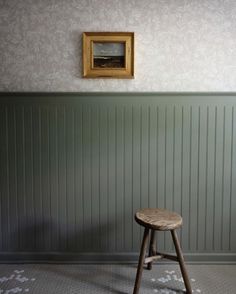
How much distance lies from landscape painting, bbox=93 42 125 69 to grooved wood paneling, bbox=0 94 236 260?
0.79 feet

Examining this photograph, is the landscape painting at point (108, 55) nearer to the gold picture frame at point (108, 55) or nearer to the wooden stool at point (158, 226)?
the gold picture frame at point (108, 55)

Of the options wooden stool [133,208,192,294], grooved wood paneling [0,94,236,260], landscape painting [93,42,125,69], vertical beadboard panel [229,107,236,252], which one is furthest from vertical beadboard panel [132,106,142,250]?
vertical beadboard panel [229,107,236,252]

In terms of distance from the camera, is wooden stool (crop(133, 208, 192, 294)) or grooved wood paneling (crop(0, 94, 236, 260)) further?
grooved wood paneling (crop(0, 94, 236, 260))

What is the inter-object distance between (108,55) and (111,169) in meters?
0.85

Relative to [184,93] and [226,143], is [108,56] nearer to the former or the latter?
[184,93]

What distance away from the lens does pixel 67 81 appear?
228cm

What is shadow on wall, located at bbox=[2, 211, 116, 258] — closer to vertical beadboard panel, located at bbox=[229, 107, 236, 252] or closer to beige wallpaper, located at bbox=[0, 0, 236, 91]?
vertical beadboard panel, located at bbox=[229, 107, 236, 252]

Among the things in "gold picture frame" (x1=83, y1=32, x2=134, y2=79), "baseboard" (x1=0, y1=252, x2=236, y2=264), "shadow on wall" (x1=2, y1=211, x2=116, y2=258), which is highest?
"gold picture frame" (x1=83, y1=32, x2=134, y2=79)

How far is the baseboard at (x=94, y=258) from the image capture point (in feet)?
7.63

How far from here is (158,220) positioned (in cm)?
189

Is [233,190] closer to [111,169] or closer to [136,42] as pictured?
[111,169]

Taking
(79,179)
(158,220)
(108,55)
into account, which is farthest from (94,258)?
(108,55)

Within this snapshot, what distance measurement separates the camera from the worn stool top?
1.83 m

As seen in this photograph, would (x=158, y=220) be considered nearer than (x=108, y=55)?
Yes
